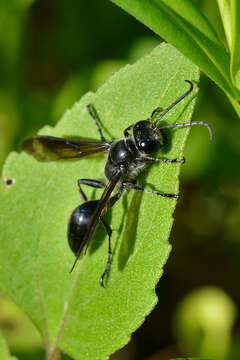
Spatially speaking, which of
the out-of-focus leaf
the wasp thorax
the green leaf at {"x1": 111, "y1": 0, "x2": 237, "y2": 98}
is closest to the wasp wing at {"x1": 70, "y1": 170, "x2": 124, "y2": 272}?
the wasp thorax

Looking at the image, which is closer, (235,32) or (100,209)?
(235,32)

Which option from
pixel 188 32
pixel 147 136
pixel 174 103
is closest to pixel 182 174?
pixel 147 136

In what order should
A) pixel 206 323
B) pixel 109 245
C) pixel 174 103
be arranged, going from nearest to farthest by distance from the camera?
pixel 174 103, pixel 109 245, pixel 206 323

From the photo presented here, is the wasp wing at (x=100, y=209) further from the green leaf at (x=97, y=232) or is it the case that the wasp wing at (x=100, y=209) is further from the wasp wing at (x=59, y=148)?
the wasp wing at (x=59, y=148)

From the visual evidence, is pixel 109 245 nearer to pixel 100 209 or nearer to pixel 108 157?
pixel 100 209

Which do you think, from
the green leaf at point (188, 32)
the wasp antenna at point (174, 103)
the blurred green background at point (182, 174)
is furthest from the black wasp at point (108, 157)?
the blurred green background at point (182, 174)

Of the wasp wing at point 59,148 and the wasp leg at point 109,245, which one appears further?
the wasp wing at point 59,148

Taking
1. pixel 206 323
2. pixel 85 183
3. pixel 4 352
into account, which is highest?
pixel 85 183

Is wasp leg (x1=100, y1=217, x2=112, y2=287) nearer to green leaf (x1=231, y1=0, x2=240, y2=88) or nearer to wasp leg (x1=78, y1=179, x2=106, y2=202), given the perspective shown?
wasp leg (x1=78, y1=179, x2=106, y2=202)
